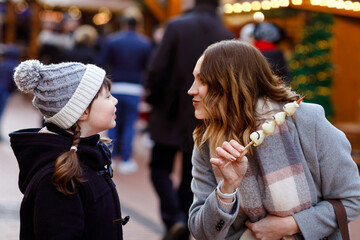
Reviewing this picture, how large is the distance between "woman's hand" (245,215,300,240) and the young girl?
2.01 feet

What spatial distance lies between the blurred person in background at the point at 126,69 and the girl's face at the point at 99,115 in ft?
17.2

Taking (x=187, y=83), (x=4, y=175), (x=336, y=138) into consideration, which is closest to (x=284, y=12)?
(x=4, y=175)

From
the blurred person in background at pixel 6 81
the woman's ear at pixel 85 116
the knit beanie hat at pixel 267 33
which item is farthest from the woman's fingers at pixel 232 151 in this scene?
the blurred person in background at pixel 6 81

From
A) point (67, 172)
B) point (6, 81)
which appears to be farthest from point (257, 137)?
point (6, 81)

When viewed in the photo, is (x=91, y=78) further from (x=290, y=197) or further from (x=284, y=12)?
(x=284, y=12)

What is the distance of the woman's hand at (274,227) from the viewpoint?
2117mm

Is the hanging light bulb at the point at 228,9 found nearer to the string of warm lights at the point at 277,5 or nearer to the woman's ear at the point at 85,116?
the string of warm lights at the point at 277,5

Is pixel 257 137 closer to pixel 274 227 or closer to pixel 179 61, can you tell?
pixel 274 227

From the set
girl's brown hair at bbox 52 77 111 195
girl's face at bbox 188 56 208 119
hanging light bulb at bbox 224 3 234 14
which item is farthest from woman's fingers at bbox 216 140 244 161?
hanging light bulb at bbox 224 3 234 14

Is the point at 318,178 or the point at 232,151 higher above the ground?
the point at 232,151

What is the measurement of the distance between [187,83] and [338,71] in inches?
268

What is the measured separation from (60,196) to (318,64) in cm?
832

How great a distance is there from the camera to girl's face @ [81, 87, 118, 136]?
2303mm

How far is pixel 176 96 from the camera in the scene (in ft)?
13.7
